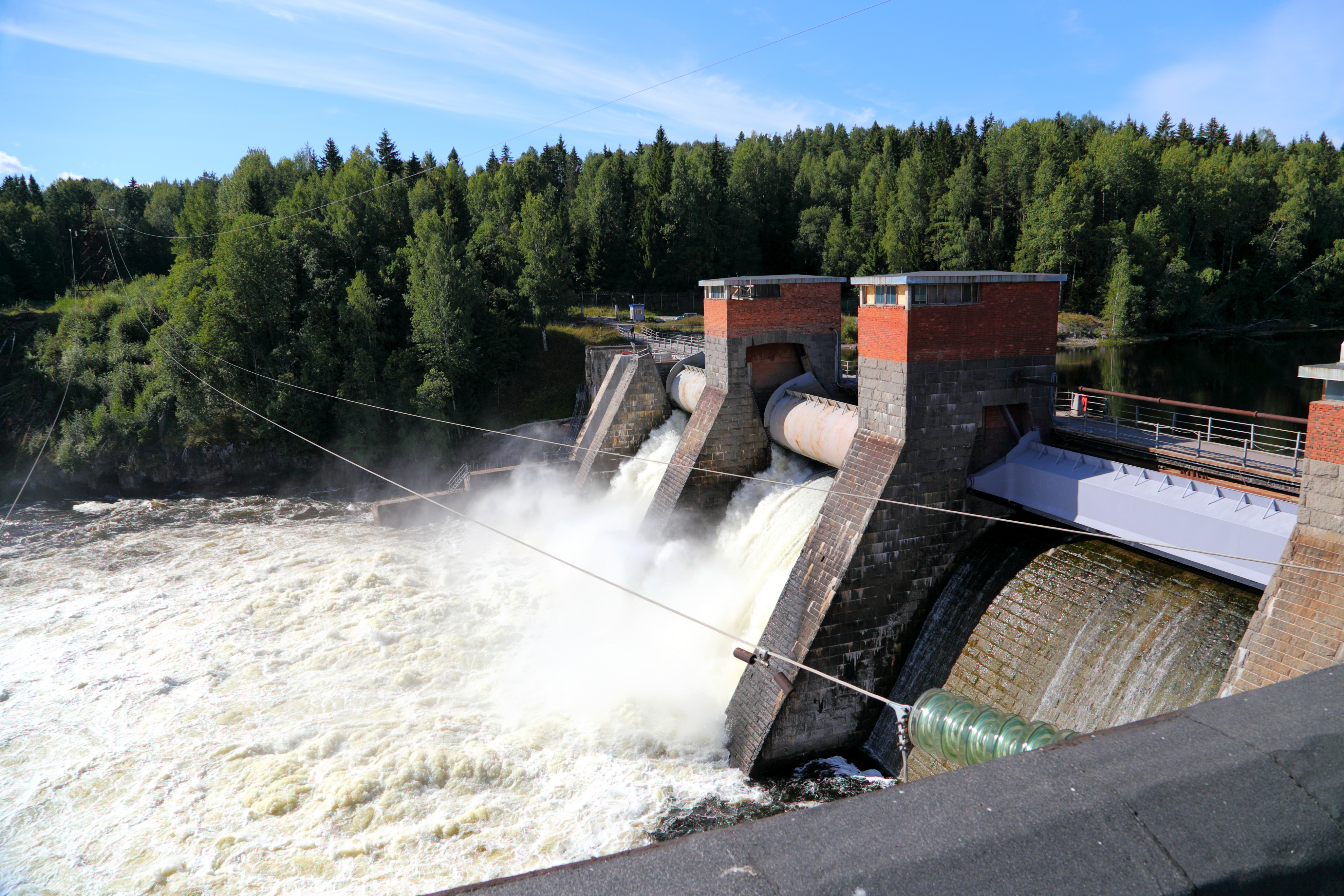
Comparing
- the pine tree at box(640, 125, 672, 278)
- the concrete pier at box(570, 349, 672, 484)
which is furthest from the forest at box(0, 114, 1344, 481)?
the concrete pier at box(570, 349, 672, 484)

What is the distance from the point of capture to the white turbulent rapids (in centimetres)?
940

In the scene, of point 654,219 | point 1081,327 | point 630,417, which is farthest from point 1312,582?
point 654,219

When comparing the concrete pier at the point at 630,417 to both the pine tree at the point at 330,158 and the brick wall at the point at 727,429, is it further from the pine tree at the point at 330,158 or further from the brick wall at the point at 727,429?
the pine tree at the point at 330,158

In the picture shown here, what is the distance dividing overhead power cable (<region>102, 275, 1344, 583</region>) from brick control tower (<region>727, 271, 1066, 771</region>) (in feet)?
0.43

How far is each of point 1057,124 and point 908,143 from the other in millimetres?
12368

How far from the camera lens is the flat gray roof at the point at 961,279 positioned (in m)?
10.7

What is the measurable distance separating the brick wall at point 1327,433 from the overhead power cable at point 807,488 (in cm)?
106

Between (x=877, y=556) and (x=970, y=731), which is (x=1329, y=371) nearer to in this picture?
(x=970, y=731)

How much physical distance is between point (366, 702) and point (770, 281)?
11841 mm

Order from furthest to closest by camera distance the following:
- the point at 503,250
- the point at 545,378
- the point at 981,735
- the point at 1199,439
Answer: the point at 503,250 < the point at 545,378 < the point at 1199,439 < the point at 981,735

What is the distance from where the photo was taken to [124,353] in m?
34.5

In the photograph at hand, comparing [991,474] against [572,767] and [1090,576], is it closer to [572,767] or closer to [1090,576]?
[1090,576]

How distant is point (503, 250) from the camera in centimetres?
3972

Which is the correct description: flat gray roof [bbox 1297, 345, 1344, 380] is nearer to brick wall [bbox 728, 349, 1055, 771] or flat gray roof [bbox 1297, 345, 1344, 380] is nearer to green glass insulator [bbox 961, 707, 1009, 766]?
green glass insulator [bbox 961, 707, 1009, 766]
